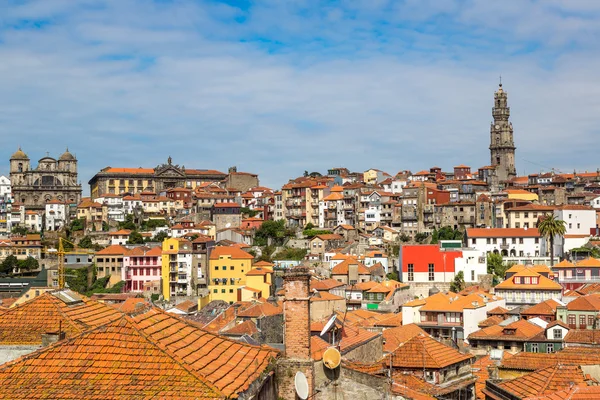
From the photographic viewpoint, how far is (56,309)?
15.9 m

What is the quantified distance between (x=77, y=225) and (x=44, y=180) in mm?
32751

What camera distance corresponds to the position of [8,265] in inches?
3814

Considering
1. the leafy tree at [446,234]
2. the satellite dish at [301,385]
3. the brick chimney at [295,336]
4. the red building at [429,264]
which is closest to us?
the satellite dish at [301,385]

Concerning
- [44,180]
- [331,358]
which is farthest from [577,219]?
[44,180]

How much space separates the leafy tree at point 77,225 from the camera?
379 ft

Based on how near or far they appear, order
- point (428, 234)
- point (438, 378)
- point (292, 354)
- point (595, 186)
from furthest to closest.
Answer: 1. point (595, 186)
2. point (428, 234)
3. point (438, 378)
4. point (292, 354)

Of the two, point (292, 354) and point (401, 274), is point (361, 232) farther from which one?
point (292, 354)

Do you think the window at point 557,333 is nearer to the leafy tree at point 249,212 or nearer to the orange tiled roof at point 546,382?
the orange tiled roof at point 546,382

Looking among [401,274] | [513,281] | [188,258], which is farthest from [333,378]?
[188,258]

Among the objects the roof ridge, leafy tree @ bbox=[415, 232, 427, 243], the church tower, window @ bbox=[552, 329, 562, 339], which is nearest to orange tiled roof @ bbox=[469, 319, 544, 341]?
window @ bbox=[552, 329, 562, 339]

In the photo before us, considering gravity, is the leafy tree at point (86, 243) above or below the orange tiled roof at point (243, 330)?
above

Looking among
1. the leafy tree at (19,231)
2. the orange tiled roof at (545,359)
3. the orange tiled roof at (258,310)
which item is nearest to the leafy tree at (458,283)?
the orange tiled roof at (258,310)

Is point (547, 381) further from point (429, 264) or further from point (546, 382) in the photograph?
point (429, 264)

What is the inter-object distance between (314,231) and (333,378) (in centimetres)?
8703
